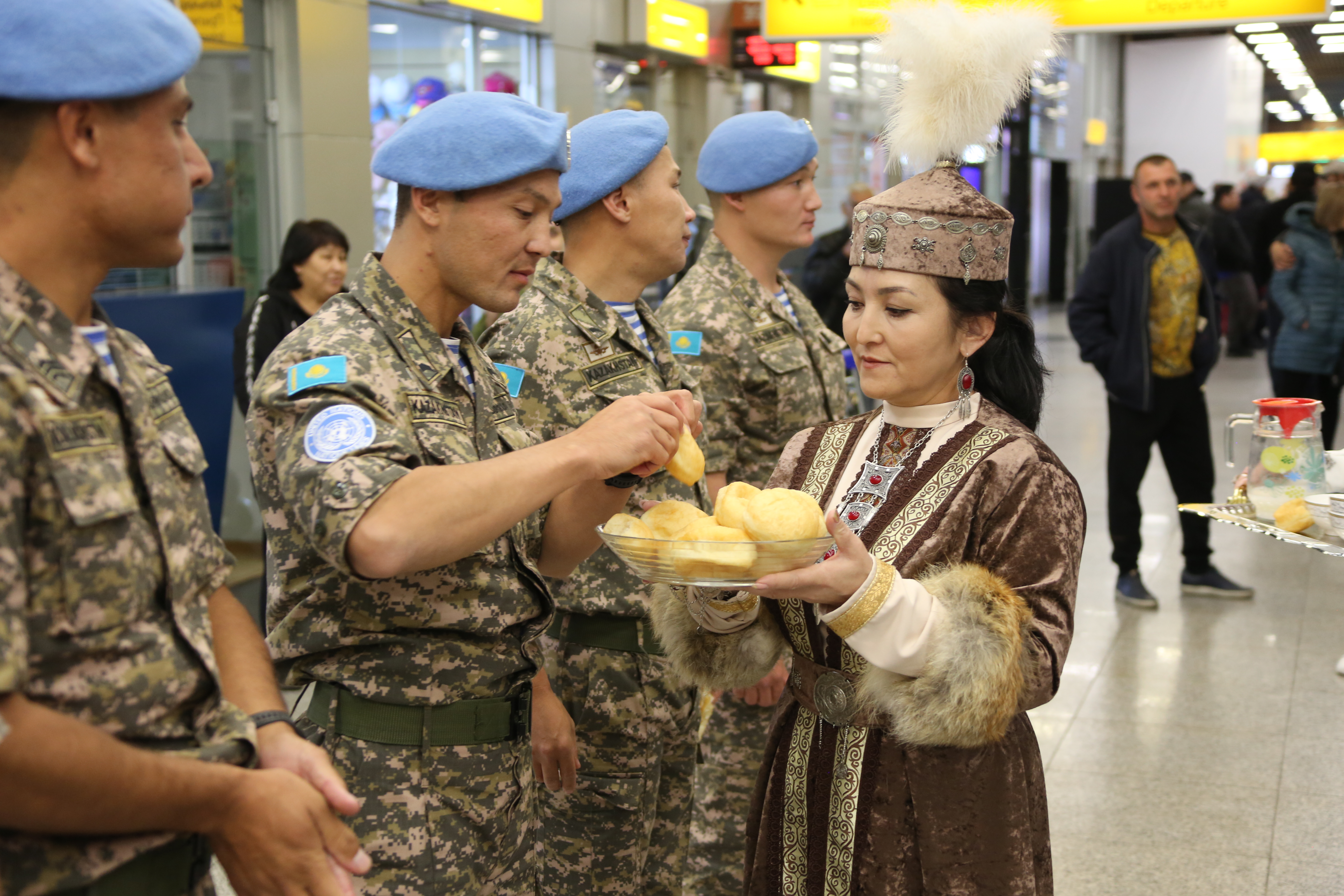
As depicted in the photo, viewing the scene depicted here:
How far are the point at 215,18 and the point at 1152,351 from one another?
5236mm

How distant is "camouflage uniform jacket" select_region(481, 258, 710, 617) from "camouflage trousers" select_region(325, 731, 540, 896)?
73 centimetres

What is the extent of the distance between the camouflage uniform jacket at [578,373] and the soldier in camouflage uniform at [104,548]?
1.21 meters

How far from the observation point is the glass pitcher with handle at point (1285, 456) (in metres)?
2.48

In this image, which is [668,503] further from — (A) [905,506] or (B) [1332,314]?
(B) [1332,314]

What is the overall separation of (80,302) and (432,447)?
1.88ft

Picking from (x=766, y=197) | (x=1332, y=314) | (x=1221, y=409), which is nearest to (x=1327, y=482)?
(x=766, y=197)

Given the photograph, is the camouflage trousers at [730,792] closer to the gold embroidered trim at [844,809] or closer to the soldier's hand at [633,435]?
the gold embroidered trim at [844,809]

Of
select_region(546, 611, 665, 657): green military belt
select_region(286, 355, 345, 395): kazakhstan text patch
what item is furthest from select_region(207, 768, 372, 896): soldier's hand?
select_region(546, 611, 665, 657): green military belt

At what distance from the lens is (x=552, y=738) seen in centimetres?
219

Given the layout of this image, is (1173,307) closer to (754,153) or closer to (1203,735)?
(1203,735)

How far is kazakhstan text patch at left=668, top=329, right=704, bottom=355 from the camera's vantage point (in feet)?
10.9

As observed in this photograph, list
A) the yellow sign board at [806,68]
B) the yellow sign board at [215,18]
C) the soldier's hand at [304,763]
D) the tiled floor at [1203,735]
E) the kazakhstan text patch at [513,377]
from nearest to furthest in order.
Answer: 1. the soldier's hand at [304,763]
2. the kazakhstan text patch at [513,377]
3. the tiled floor at [1203,735]
4. the yellow sign board at [215,18]
5. the yellow sign board at [806,68]

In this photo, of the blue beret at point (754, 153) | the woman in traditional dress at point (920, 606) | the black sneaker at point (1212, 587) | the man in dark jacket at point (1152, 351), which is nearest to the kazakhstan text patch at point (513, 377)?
the woman in traditional dress at point (920, 606)

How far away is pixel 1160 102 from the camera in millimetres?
24750
